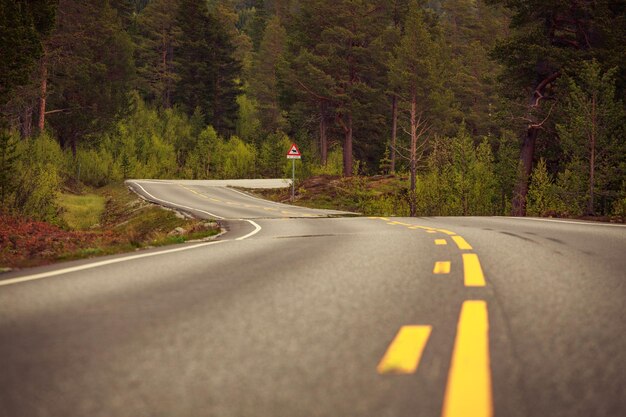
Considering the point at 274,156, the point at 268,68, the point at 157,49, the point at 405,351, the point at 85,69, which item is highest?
the point at 157,49

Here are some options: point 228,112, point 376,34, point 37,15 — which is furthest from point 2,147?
point 228,112

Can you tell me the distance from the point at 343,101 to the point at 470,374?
45.3 metres

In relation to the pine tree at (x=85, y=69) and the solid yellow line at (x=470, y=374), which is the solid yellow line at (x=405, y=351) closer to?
the solid yellow line at (x=470, y=374)

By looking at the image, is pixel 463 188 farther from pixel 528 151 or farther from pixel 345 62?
pixel 345 62

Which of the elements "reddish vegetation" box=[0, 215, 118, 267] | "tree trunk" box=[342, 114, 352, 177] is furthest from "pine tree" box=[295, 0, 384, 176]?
"reddish vegetation" box=[0, 215, 118, 267]

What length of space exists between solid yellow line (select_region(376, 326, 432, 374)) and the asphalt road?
0.05 feet

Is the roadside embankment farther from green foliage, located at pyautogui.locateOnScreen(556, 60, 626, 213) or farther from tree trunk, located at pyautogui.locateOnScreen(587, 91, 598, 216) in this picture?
green foliage, located at pyautogui.locateOnScreen(556, 60, 626, 213)

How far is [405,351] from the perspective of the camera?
2.83 meters

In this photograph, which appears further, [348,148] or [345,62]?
[348,148]

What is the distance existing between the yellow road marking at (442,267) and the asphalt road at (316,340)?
0.14 feet

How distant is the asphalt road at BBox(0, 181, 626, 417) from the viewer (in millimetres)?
2229

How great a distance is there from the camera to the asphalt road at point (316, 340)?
223 cm

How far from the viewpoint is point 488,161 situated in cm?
3155

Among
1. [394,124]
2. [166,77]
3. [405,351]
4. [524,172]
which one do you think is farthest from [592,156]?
[166,77]
